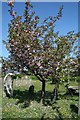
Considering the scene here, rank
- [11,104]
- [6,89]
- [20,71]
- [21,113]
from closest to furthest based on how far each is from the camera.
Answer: [21,113] → [11,104] → [20,71] → [6,89]

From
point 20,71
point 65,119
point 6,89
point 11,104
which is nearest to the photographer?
point 65,119

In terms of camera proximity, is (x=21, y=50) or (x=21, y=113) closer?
(x=21, y=113)

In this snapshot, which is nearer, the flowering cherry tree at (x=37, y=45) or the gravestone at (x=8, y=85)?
the flowering cherry tree at (x=37, y=45)

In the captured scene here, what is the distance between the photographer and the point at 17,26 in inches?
597

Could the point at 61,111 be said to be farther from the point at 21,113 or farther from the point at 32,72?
the point at 32,72

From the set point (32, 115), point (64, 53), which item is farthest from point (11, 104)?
point (64, 53)

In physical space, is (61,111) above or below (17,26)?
below

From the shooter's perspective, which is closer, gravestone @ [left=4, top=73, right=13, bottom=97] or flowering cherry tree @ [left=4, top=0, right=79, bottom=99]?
flowering cherry tree @ [left=4, top=0, right=79, bottom=99]

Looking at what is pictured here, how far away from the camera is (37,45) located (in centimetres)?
1480

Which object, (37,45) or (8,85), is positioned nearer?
(37,45)

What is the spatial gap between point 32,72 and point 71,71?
2.50 meters

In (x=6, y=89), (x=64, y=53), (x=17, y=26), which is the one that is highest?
(x=17, y=26)

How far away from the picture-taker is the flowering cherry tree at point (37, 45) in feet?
48.1

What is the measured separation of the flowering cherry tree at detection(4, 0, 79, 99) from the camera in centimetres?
1466
